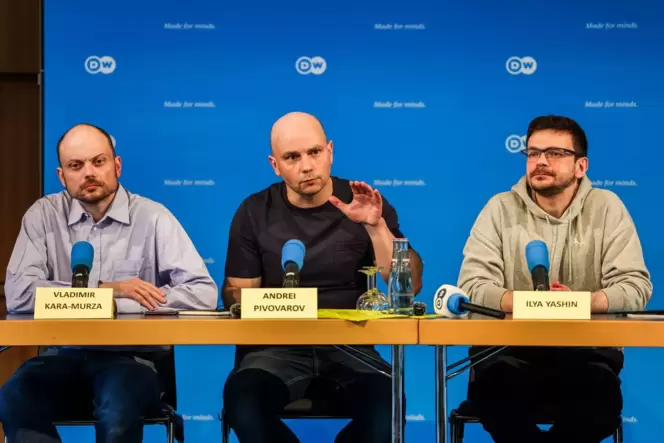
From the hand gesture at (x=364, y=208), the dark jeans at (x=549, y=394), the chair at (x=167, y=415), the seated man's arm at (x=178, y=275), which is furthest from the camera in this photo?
the hand gesture at (x=364, y=208)

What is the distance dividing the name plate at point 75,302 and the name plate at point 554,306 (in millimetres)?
1219

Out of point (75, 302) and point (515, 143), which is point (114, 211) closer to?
point (75, 302)

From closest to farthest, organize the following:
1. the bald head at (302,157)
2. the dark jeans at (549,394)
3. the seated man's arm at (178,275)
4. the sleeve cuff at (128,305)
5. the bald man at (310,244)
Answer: the dark jeans at (549,394) → the bald man at (310,244) → the sleeve cuff at (128,305) → the seated man's arm at (178,275) → the bald head at (302,157)

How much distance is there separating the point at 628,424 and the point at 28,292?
2838 millimetres

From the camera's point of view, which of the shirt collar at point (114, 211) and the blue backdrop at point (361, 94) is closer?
the shirt collar at point (114, 211)

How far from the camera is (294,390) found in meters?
2.95

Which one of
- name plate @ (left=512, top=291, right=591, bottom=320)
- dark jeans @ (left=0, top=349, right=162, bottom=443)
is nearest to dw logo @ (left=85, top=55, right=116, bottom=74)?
dark jeans @ (left=0, top=349, right=162, bottom=443)

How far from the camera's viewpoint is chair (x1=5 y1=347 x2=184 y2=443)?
2.87m

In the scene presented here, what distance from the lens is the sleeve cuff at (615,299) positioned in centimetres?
303

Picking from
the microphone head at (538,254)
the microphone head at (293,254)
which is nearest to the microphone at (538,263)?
the microphone head at (538,254)

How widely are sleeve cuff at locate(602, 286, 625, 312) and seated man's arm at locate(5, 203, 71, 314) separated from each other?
1.97m

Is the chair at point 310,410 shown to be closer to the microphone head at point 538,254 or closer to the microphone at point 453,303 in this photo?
the microphone at point 453,303

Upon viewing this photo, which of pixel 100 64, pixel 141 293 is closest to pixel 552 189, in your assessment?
pixel 141 293

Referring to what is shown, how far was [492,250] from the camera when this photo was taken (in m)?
3.38
